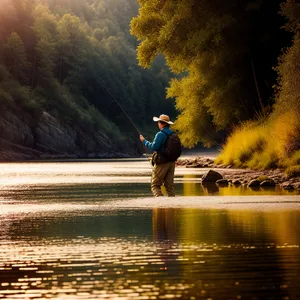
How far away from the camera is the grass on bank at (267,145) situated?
2870 centimetres

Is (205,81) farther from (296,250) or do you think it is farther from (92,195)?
(296,250)

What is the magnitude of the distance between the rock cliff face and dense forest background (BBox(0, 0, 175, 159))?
955 mm

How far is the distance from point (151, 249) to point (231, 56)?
28994 mm

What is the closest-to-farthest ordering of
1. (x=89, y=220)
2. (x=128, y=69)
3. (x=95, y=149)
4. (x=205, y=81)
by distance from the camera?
(x=89, y=220), (x=205, y=81), (x=95, y=149), (x=128, y=69)

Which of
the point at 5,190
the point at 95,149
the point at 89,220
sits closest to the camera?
the point at 89,220

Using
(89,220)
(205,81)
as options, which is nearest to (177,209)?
(89,220)

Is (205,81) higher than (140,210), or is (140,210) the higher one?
(205,81)

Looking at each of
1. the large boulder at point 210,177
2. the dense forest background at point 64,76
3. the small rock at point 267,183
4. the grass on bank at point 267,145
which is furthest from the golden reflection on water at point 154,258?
the dense forest background at point 64,76

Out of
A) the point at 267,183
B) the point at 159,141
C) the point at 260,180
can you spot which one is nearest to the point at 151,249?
the point at 159,141

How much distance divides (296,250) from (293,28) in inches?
896

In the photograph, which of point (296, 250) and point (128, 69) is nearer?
point (296, 250)

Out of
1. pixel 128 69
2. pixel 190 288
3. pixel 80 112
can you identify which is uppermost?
pixel 128 69

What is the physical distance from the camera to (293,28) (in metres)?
31.9

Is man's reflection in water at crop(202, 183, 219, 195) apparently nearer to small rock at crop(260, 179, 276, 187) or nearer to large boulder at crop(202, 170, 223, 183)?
large boulder at crop(202, 170, 223, 183)
